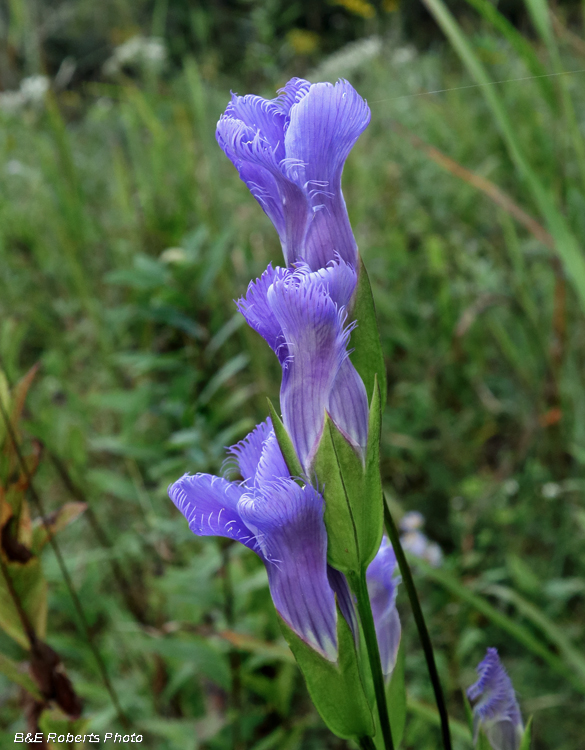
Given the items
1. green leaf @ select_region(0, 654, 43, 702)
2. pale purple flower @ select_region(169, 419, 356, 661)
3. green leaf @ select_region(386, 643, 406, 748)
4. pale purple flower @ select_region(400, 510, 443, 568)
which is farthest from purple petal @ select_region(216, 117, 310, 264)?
pale purple flower @ select_region(400, 510, 443, 568)

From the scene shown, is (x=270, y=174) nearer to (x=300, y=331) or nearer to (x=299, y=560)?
(x=300, y=331)

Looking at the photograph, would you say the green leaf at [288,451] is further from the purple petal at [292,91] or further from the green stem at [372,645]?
the purple petal at [292,91]

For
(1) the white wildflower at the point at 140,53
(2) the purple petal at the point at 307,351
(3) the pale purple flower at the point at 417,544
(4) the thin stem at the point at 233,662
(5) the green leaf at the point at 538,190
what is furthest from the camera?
(1) the white wildflower at the point at 140,53

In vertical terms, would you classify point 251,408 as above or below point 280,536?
below

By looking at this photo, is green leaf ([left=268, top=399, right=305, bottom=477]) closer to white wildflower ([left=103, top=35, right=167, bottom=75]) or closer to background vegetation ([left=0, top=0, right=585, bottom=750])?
background vegetation ([left=0, top=0, right=585, bottom=750])

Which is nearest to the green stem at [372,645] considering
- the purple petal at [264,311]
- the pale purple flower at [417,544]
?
the purple petal at [264,311]

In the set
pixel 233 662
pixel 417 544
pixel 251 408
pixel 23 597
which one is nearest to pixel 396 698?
pixel 23 597
